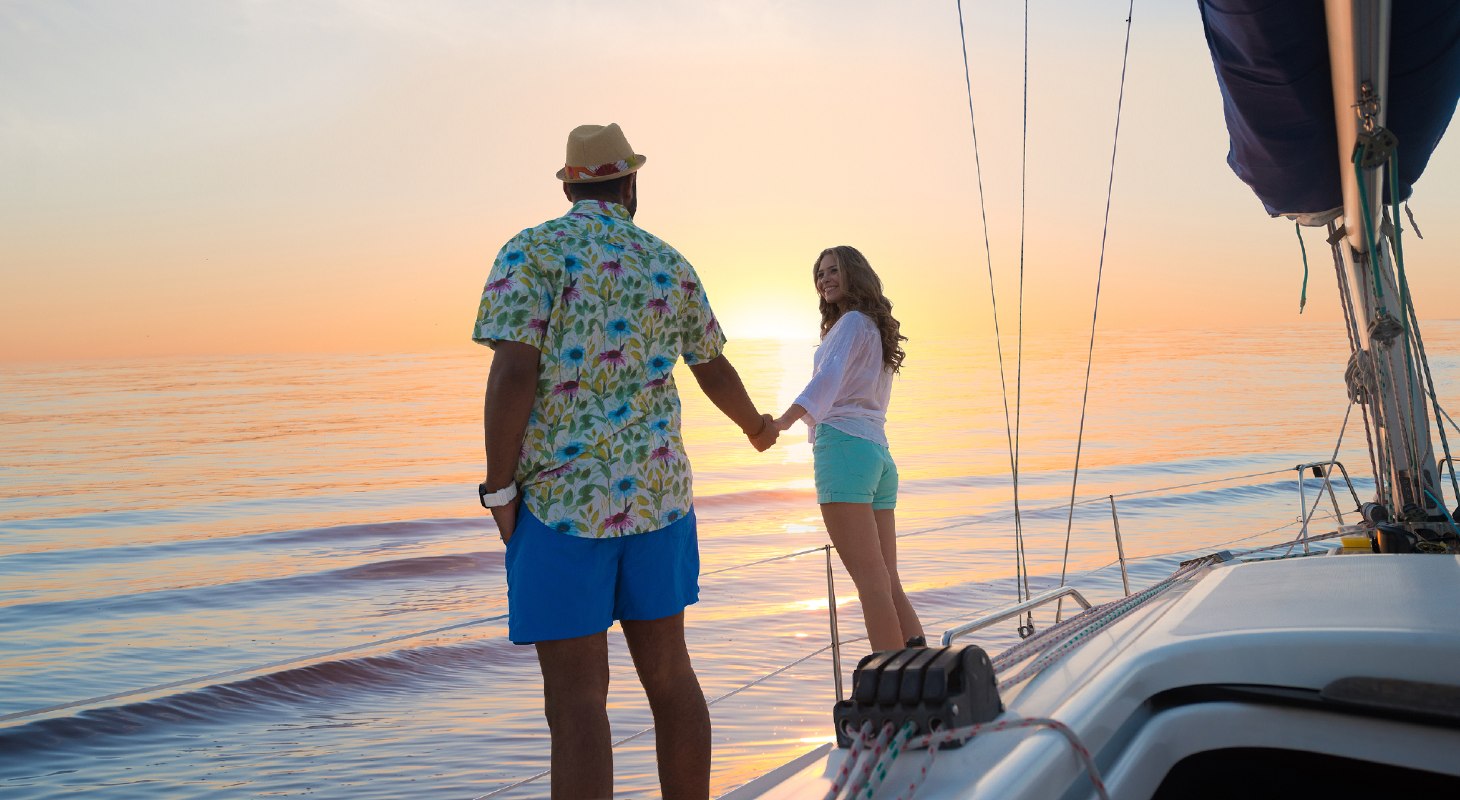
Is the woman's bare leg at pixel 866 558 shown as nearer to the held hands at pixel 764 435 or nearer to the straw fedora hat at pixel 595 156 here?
the held hands at pixel 764 435

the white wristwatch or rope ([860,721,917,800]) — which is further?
the white wristwatch

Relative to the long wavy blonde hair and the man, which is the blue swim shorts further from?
the long wavy blonde hair

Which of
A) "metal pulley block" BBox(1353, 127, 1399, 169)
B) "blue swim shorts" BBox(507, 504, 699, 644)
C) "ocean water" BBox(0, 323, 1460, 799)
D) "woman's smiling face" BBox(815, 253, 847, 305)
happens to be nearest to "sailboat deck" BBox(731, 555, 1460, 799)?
"blue swim shorts" BBox(507, 504, 699, 644)

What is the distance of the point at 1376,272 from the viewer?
4.04 m

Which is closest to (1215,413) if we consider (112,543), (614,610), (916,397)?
(916,397)

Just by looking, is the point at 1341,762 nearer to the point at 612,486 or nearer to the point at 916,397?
the point at 612,486

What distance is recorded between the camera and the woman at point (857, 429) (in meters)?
4.12

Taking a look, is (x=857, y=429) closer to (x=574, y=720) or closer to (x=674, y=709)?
(x=674, y=709)

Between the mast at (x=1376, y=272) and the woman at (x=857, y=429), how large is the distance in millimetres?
1548

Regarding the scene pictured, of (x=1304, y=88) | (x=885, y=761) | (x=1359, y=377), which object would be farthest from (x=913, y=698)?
(x=1359, y=377)

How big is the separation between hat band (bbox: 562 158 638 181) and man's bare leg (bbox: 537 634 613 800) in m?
0.97

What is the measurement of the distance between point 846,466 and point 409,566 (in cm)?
974

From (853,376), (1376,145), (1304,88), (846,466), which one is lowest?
(846,466)

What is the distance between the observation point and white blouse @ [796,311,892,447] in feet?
13.5
